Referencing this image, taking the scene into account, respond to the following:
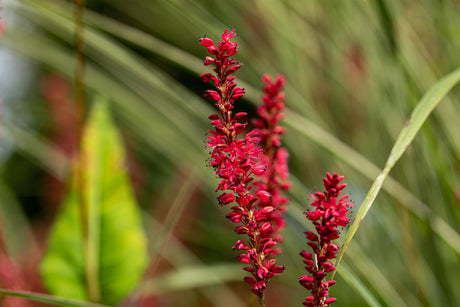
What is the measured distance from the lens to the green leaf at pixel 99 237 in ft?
1.91

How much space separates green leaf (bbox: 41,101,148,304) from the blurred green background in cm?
3

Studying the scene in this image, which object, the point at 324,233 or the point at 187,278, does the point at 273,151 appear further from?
the point at 187,278

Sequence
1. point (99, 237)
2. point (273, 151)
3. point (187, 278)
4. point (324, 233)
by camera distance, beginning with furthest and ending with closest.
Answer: point (187, 278), point (99, 237), point (273, 151), point (324, 233)

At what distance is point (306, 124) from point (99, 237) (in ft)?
1.00

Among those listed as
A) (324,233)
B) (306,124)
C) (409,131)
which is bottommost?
(324,233)

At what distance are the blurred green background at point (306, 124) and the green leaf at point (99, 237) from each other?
0.10ft

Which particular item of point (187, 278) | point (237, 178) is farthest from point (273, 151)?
point (187, 278)

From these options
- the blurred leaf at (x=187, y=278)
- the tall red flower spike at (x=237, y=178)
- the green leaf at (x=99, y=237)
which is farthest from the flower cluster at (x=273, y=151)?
the blurred leaf at (x=187, y=278)

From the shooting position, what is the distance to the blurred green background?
2.26ft

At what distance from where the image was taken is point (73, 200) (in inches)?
24.1

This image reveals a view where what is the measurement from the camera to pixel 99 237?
0.61 metres

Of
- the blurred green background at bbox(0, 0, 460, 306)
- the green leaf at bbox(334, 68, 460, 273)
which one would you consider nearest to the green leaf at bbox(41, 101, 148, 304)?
the blurred green background at bbox(0, 0, 460, 306)

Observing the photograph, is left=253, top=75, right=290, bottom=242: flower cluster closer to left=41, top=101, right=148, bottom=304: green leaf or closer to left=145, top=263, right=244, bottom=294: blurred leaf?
left=41, top=101, right=148, bottom=304: green leaf

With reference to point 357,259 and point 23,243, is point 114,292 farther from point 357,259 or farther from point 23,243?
point 23,243
